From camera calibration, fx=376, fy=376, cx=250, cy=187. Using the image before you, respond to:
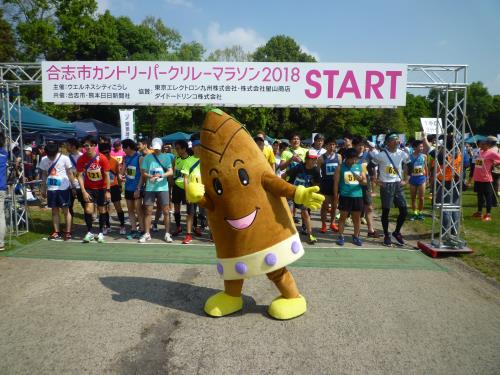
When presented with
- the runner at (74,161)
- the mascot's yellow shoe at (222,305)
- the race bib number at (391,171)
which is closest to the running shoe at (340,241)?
the race bib number at (391,171)

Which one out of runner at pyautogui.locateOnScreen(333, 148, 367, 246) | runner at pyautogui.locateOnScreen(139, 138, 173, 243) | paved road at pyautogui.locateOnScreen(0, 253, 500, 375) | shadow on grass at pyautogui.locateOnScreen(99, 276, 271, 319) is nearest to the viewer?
paved road at pyautogui.locateOnScreen(0, 253, 500, 375)

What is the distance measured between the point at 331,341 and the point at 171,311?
5.60ft

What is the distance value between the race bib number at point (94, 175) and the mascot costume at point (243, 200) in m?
3.88

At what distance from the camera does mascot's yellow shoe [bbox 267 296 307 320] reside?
378 cm

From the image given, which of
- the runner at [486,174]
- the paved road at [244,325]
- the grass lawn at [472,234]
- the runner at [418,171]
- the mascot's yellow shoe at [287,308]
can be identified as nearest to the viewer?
the paved road at [244,325]

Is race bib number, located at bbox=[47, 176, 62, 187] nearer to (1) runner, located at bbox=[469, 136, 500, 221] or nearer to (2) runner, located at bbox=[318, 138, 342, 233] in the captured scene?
(2) runner, located at bbox=[318, 138, 342, 233]

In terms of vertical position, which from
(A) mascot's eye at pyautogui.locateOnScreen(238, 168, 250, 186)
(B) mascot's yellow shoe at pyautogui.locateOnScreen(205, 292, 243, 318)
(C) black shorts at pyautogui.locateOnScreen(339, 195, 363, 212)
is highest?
(A) mascot's eye at pyautogui.locateOnScreen(238, 168, 250, 186)

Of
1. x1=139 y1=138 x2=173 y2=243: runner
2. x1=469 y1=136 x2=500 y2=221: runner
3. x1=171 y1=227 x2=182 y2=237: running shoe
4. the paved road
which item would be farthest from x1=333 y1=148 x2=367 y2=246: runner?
x1=469 y1=136 x2=500 y2=221: runner

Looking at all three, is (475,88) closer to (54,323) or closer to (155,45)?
(155,45)

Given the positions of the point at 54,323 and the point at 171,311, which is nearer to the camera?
the point at 54,323

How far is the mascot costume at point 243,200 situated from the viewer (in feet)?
11.6

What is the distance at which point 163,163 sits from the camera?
6801 mm

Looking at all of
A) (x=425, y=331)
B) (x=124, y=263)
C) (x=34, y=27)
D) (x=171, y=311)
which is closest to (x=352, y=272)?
(x=425, y=331)

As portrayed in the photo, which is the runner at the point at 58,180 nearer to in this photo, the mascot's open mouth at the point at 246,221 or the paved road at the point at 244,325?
the paved road at the point at 244,325
